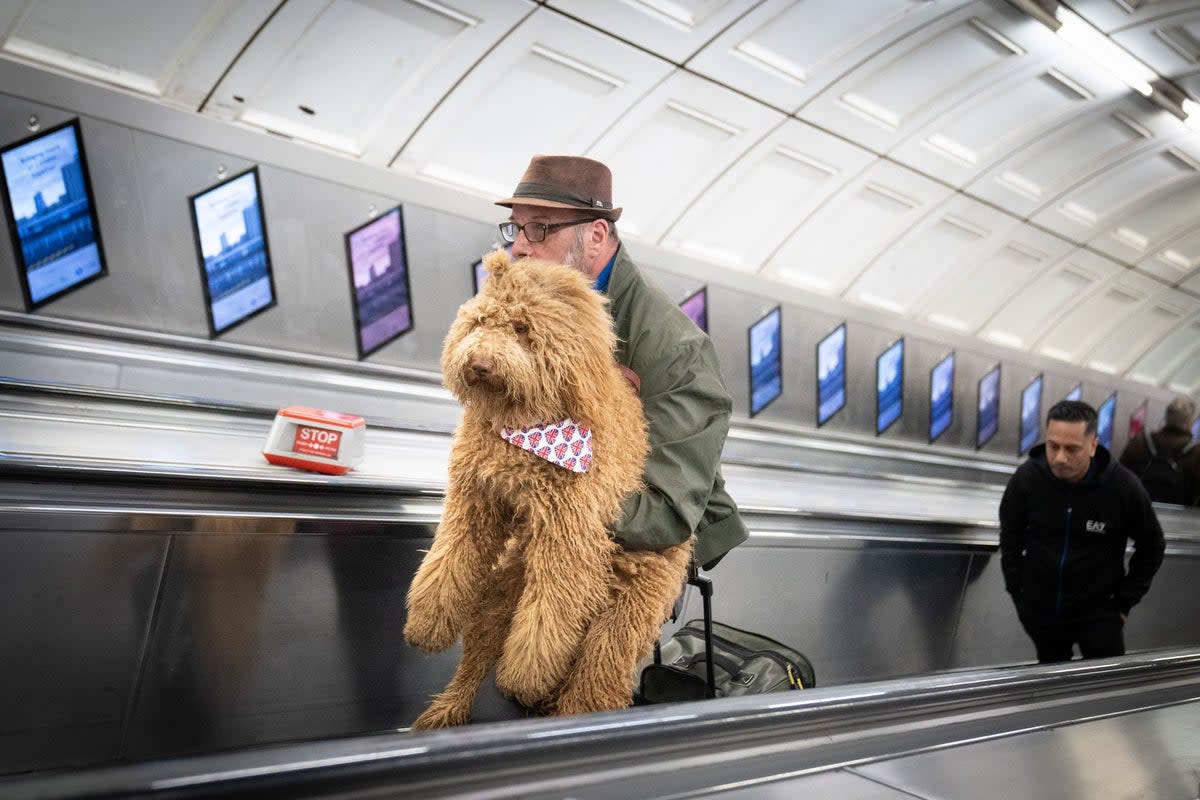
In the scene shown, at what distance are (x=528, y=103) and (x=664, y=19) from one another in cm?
127

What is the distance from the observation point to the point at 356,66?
22.0ft

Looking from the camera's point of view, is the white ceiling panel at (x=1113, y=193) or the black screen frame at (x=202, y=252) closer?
the black screen frame at (x=202, y=252)

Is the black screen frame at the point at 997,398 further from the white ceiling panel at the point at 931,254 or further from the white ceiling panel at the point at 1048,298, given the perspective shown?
the white ceiling panel at the point at 931,254

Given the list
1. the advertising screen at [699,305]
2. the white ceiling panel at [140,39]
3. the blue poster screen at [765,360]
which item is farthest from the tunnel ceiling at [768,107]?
the blue poster screen at [765,360]

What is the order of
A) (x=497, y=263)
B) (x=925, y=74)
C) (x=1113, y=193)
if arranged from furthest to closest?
(x=1113, y=193)
(x=925, y=74)
(x=497, y=263)

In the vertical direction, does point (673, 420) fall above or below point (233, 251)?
below

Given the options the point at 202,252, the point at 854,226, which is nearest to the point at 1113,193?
the point at 854,226

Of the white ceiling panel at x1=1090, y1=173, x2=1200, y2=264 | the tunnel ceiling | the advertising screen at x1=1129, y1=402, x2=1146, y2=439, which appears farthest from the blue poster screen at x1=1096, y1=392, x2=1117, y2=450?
the tunnel ceiling

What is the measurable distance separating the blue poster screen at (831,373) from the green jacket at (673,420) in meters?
9.85

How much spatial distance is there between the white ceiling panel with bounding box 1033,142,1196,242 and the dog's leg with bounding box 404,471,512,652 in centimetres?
1205

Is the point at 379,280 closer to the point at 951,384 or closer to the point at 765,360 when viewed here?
the point at 765,360

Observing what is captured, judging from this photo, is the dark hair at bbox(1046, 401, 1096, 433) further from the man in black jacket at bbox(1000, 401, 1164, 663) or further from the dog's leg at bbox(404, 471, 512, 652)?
the dog's leg at bbox(404, 471, 512, 652)

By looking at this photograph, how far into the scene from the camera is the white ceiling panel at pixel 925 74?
331 inches

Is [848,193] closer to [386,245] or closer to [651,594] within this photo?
[386,245]
